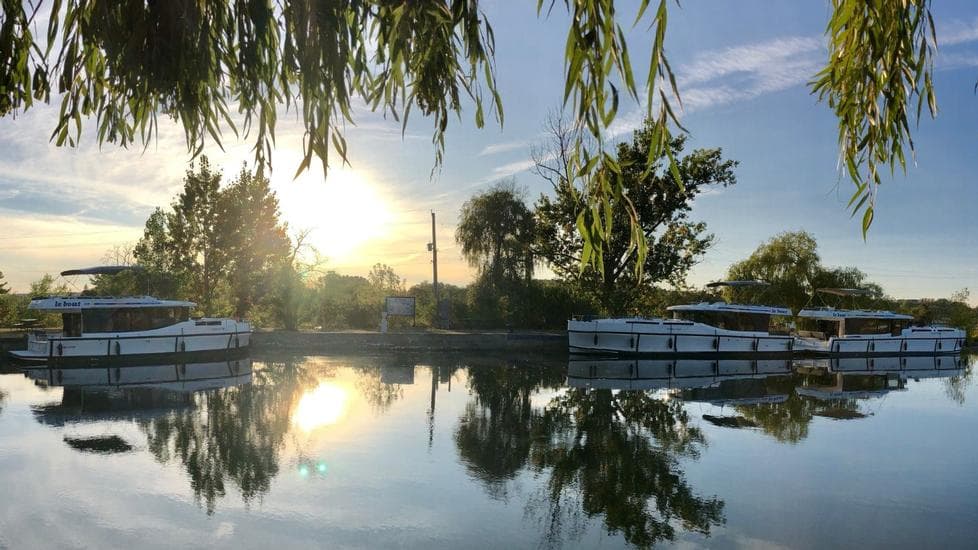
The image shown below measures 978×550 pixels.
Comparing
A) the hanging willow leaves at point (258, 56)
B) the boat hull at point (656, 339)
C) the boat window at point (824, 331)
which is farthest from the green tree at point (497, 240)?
the hanging willow leaves at point (258, 56)

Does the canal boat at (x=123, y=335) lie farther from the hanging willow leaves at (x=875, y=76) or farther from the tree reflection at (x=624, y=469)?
the hanging willow leaves at (x=875, y=76)

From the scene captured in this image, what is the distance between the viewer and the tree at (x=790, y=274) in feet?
117

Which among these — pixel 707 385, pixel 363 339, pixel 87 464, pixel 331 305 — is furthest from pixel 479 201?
pixel 87 464

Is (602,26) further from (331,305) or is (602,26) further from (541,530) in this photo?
(331,305)

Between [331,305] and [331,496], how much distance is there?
25.8 metres

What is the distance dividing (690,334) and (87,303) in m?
20.5

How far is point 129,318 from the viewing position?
20.3m

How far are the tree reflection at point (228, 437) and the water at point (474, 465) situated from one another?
1.8 inches

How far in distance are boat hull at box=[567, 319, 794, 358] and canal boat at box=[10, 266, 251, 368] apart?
12794 mm

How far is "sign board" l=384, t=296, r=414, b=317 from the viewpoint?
2809cm

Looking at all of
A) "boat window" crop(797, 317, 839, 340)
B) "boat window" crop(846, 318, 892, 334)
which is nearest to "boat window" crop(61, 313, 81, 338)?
"boat window" crop(797, 317, 839, 340)

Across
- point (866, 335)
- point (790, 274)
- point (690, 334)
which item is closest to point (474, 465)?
point (690, 334)

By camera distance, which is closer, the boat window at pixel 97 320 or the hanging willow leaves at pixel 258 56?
the hanging willow leaves at pixel 258 56

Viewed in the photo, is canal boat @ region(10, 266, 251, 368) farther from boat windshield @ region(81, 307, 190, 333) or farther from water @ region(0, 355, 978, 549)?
water @ region(0, 355, 978, 549)
